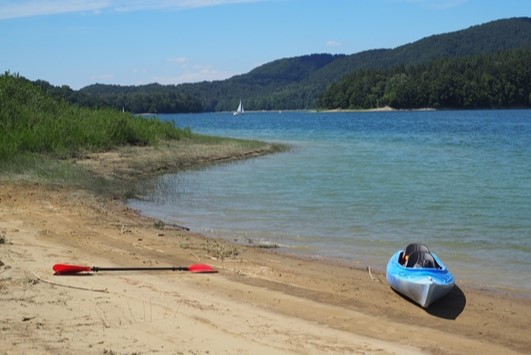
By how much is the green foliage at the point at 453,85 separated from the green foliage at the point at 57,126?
10384cm

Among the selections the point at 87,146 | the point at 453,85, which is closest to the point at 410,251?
the point at 87,146

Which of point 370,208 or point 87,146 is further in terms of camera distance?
point 87,146

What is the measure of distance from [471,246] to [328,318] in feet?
17.1

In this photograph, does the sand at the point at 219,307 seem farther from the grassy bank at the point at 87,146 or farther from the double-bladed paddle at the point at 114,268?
the grassy bank at the point at 87,146

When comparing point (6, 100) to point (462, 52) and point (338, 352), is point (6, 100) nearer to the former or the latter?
point (338, 352)

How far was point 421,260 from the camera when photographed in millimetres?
9023

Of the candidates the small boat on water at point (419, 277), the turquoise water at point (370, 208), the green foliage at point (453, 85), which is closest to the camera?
the small boat on water at point (419, 277)

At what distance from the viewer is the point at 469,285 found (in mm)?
9289

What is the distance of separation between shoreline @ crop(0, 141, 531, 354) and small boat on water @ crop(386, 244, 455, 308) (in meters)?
0.14

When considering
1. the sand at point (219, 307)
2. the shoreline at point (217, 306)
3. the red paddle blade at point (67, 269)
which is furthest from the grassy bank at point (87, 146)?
the red paddle blade at point (67, 269)

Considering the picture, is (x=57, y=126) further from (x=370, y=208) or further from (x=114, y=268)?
(x=114, y=268)

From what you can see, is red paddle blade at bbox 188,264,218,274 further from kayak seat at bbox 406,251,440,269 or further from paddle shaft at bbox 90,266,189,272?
kayak seat at bbox 406,251,440,269

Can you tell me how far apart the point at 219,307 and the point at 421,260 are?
302cm

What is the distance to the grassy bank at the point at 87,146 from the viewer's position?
19078mm
